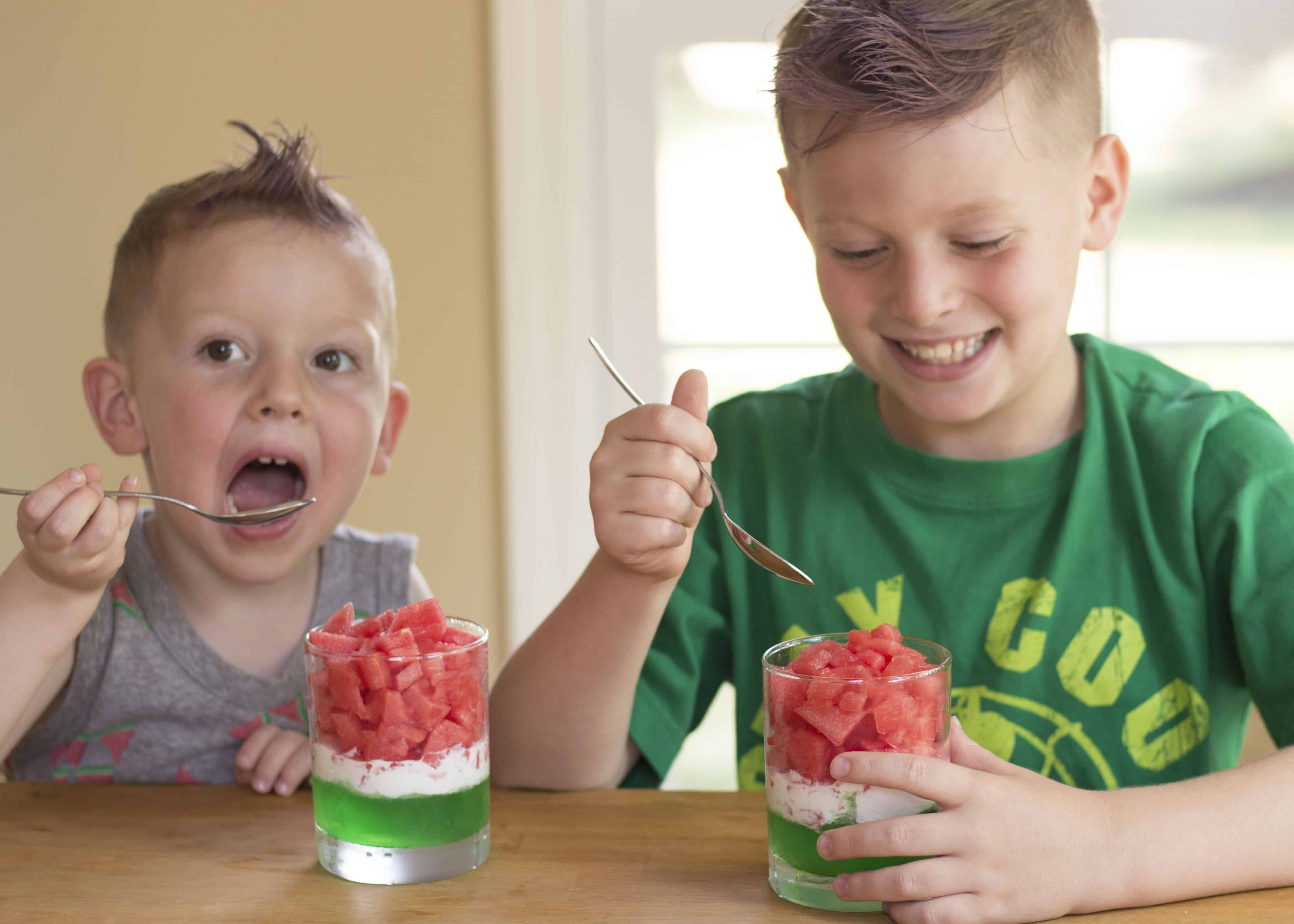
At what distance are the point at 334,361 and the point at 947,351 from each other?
59cm

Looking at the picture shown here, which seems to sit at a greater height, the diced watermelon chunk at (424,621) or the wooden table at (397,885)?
the diced watermelon chunk at (424,621)

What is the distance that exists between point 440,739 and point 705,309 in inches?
68.8

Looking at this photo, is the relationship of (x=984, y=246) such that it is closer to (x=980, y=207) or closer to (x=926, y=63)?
(x=980, y=207)

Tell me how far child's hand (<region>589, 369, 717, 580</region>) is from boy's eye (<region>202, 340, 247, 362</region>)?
46 cm

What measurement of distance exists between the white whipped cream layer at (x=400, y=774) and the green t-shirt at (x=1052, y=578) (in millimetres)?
305

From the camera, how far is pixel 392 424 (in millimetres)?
1353

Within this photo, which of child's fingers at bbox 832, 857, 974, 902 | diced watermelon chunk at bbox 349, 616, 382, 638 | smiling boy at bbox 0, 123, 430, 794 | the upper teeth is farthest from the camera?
smiling boy at bbox 0, 123, 430, 794

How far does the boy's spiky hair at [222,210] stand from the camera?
1.21m

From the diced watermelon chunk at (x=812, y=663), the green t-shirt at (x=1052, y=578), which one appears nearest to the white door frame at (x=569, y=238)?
the green t-shirt at (x=1052, y=578)

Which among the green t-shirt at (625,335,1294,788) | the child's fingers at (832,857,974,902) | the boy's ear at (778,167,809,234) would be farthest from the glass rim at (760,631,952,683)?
the boy's ear at (778,167,809,234)

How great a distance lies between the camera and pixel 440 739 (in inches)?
29.8

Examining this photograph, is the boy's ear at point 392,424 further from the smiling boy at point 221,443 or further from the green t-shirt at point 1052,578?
the green t-shirt at point 1052,578

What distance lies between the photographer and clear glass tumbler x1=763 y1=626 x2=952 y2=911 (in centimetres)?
70

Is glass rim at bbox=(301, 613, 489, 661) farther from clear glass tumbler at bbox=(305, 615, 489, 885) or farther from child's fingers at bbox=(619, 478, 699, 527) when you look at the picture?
child's fingers at bbox=(619, 478, 699, 527)
